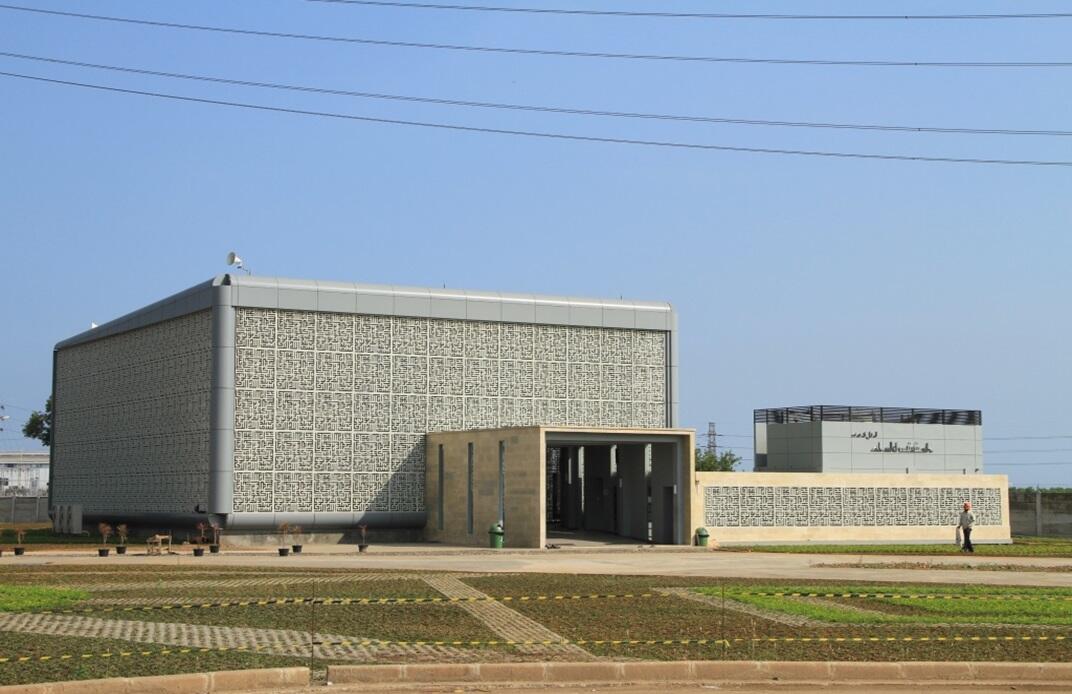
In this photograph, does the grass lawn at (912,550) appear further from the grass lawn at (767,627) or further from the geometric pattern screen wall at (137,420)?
the geometric pattern screen wall at (137,420)

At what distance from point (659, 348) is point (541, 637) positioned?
40.8 meters

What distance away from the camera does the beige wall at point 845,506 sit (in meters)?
51.3

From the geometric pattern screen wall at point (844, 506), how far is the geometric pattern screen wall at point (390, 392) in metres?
6.99

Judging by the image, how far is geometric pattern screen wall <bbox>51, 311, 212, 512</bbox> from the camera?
5184 centimetres

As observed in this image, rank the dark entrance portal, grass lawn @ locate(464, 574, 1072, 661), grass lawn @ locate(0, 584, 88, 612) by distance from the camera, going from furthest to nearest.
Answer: the dark entrance portal, grass lawn @ locate(0, 584, 88, 612), grass lawn @ locate(464, 574, 1072, 661)

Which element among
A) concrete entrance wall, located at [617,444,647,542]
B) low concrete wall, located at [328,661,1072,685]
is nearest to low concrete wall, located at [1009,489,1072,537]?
concrete entrance wall, located at [617,444,647,542]

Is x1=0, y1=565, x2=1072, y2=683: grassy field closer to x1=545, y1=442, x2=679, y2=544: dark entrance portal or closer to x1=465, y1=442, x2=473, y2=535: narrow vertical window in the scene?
x1=465, y1=442, x2=473, y2=535: narrow vertical window

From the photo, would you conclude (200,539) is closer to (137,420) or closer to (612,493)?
(137,420)

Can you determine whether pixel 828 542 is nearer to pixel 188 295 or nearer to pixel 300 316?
pixel 300 316

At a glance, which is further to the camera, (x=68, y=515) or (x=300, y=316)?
(x=68, y=515)

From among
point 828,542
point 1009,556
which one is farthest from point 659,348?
point 1009,556

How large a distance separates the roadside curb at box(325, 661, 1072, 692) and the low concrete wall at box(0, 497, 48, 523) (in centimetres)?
8026

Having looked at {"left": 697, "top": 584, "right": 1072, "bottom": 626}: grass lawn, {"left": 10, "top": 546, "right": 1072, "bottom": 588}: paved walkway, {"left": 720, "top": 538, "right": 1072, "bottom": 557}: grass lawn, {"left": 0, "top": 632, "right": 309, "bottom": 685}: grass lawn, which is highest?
{"left": 0, "top": 632, "right": 309, "bottom": 685}: grass lawn

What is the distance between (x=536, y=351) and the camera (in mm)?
55875
